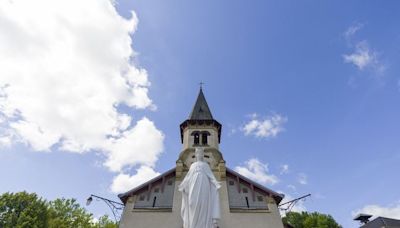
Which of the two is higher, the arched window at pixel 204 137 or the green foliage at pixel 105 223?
the arched window at pixel 204 137

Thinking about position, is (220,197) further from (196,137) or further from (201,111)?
(201,111)

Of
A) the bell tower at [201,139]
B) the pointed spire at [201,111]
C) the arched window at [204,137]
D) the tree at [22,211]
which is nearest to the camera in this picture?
the bell tower at [201,139]

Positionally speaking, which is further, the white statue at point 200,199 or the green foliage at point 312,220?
the green foliage at point 312,220

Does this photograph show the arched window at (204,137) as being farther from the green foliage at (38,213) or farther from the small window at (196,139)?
the green foliage at (38,213)

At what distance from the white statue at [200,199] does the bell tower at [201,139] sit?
53.3 ft

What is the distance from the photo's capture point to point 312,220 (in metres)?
40.4

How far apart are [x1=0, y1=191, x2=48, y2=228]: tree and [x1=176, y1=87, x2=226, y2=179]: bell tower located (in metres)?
15.8

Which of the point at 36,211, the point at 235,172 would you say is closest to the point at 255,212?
the point at 235,172

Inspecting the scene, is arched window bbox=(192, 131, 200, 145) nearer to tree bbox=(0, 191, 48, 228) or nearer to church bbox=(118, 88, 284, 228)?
church bbox=(118, 88, 284, 228)

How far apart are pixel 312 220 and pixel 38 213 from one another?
122 feet

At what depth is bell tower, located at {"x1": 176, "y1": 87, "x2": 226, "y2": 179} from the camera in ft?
77.0

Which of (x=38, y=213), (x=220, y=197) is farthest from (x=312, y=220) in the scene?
(x=38, y=213)

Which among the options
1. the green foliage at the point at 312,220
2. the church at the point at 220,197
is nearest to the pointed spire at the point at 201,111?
the church at the point at 220,197

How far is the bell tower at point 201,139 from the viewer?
77.0 ft
